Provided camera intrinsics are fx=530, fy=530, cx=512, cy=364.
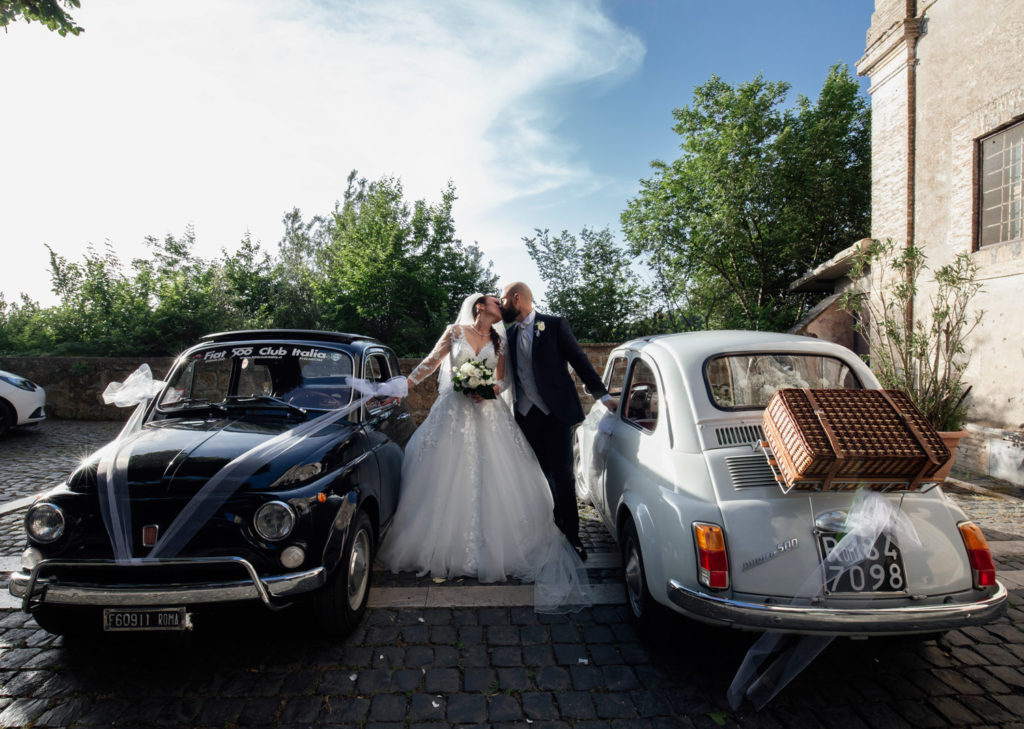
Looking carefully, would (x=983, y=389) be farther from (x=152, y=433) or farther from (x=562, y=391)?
(x=152, y=433)

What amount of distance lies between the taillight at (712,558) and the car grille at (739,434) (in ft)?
1.97

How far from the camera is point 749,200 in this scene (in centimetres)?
1614

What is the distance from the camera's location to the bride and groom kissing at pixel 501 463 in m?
4.19

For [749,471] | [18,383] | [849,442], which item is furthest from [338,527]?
[18,383]

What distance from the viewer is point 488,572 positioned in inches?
161


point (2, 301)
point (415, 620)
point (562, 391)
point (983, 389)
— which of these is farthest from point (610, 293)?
point (2, 301)

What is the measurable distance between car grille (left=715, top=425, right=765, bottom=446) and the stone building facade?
622cm

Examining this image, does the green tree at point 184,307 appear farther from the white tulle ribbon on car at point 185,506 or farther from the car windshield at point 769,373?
the car windshield at point 769,373

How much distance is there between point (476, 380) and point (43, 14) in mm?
8273

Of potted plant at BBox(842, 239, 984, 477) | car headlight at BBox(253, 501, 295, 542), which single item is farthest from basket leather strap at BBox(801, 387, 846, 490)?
potted plant at BBox(842, 239, 984, 477)

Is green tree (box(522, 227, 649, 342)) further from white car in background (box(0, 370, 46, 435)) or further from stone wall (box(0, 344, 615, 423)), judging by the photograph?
white car in background (box(0, 370, 46, 435))

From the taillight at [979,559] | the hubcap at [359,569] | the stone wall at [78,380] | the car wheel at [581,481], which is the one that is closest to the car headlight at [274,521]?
the hubcap at [359,569]

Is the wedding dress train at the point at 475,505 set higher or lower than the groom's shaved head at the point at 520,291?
lower

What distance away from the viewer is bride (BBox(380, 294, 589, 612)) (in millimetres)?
4160
